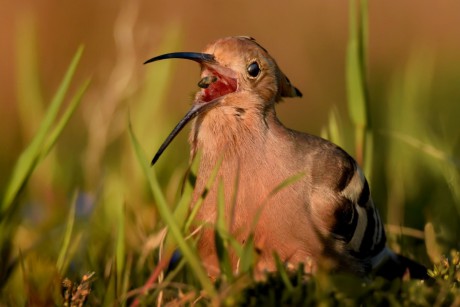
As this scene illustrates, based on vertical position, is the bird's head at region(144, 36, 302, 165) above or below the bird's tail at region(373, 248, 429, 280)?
above

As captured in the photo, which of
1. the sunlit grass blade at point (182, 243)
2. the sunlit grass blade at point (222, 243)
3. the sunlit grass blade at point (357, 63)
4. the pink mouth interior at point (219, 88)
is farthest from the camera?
the sunlit grass blade at point (357, 63)

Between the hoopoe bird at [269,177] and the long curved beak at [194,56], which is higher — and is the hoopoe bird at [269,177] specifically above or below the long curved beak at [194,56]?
below

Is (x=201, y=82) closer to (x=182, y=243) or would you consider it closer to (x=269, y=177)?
(x=269, y=177)

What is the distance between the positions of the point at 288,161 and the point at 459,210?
2.13 ft

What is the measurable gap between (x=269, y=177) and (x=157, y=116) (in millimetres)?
1360

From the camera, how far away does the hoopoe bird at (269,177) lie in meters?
2.97

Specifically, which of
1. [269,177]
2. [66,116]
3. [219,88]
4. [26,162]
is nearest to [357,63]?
[219,88]

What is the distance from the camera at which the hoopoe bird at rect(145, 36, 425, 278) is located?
2967mm

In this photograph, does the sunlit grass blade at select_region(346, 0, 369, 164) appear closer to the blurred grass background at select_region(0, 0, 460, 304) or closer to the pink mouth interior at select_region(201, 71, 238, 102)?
the blurred grass background at select_region(0, 0, 460, 304)

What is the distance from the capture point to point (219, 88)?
3.33 metres

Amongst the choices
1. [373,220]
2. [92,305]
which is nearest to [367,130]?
[373,220]

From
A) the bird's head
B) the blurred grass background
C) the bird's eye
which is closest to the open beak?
the bird's head

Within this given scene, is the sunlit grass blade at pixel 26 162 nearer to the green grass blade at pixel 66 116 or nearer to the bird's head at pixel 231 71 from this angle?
the green grass blade at pixel 66 116

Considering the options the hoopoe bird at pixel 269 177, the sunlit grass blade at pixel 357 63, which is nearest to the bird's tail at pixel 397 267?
Result: the hoopoe bird at pixel 269 177
